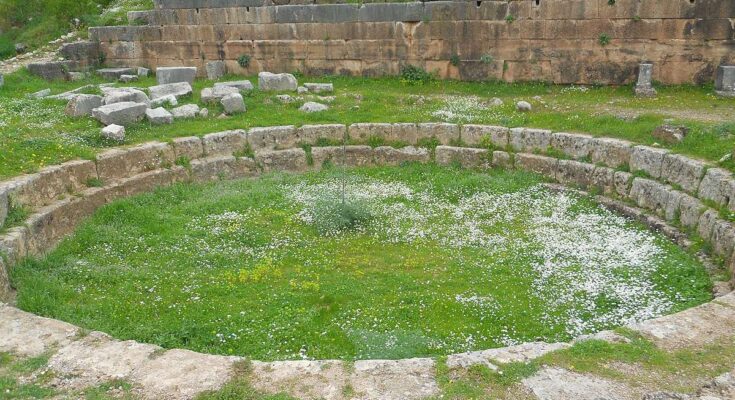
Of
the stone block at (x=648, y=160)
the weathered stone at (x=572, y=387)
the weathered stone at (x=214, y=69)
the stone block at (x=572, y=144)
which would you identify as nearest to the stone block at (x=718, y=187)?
the stone block at (x=648, y=160)

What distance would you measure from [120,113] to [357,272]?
23.7 ft

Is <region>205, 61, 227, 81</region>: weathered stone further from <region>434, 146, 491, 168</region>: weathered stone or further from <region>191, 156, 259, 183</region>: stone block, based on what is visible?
<region>434, 146, 491, 168</region>: weathered stone

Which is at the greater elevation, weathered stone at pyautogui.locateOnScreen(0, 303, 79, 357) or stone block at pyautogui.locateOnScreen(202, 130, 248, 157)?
stone block at pyautogui.locateOnScreen(202, 130, 248, 157)

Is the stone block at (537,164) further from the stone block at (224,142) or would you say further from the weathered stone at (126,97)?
the weathered stone at (126,97)

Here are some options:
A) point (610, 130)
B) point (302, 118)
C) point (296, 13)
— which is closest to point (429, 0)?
point (296, 13)

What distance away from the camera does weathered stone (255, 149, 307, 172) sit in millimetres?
12555

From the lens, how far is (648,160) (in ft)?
33.3

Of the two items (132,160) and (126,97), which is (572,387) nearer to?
(132,160)

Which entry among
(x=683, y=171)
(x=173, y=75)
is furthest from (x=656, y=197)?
(x=173, y=75)

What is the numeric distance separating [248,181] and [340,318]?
576 cm

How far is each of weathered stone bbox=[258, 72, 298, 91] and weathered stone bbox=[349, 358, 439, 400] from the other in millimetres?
11886

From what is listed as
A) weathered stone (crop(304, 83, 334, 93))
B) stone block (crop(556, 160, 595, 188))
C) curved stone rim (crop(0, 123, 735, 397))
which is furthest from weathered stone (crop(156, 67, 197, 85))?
stone block (crop(556, 160, 595, 188))

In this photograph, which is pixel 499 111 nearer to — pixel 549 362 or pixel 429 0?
pixel 429 0

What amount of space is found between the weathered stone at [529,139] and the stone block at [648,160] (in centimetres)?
182
